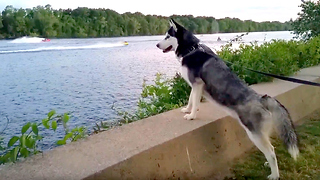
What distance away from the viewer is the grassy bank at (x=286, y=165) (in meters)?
3.53

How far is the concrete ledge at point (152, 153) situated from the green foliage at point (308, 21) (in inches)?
562

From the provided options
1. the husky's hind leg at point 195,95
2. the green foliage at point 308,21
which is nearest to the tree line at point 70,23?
the green foliage at point 308,21

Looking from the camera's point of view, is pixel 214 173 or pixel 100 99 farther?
pixel 100 99

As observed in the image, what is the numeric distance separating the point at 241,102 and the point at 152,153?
3.45 feet

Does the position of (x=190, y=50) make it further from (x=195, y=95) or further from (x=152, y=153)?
(x=152, y=153)

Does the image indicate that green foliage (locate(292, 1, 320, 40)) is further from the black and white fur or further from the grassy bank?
the black and white fur

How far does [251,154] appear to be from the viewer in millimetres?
4164

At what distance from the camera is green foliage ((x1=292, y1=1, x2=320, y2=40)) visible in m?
16.3

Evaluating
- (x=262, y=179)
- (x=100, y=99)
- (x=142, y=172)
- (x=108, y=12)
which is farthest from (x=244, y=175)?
(x=108, y=12)

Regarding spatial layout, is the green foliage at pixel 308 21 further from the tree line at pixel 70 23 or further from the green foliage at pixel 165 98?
the tree line at pixel 70 23

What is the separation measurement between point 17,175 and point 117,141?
105 centimetres

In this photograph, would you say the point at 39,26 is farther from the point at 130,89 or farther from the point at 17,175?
the point at 17,175

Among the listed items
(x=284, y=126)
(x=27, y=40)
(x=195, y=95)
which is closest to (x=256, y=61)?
(x=195, y=95)

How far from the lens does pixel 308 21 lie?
662 inches
